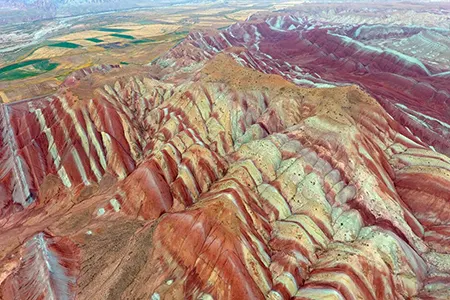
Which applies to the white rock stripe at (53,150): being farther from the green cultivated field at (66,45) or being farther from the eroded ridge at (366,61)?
the green cultivated field at (66,45)

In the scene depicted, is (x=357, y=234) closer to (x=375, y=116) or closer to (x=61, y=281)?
(x=375, y=116)

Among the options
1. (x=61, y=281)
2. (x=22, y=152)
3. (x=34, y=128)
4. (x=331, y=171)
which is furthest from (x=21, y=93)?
(x=331, y=171)

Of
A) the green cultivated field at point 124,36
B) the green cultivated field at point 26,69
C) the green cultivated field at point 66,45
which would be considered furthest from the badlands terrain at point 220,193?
the green cultivated field at point 124,36

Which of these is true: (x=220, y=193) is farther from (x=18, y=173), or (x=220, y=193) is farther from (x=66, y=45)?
(x=66, y=45)

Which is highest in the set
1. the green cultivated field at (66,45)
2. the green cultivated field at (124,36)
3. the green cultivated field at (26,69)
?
the green cultivated field at (124,36)

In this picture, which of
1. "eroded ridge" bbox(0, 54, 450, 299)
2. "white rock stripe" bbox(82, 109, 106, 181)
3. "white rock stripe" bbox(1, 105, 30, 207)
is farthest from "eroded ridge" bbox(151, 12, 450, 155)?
"white rock stripe" bbox(1, 105, 30, 207)

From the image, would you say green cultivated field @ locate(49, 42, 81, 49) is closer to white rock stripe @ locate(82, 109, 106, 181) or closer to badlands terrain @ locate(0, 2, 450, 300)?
badlands terrain @ locate(0, 2, 450, 300)
